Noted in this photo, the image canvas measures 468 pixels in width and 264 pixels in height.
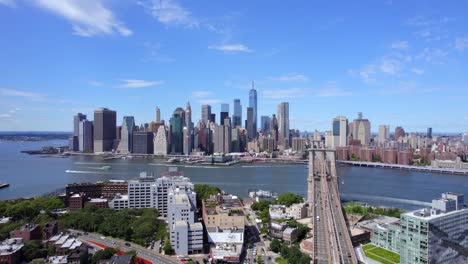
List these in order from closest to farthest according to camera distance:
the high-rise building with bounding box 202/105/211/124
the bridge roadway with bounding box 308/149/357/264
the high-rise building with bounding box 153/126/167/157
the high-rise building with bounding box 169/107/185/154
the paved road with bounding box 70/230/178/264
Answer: the bridge roadway with bounding box 308/149/357/264 < the paved road with bounding box 70/230/178/264 < the high-rise building with bounding box 153/126/167/157 < the high-rise building with bounding box 169/107/185/154 < the high-rise building with bounding box 202/105/211/124

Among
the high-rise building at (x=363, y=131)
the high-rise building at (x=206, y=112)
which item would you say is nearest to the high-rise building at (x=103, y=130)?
the high-rise building at (x=206, y=112)

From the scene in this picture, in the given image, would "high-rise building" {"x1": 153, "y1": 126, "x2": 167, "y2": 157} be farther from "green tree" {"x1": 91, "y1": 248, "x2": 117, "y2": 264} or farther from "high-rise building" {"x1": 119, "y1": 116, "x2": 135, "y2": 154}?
"green tree" {"x1": 91, "y1": 248, "x2": 117, "y2": 264}

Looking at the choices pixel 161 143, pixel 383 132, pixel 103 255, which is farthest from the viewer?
pixel 383 132

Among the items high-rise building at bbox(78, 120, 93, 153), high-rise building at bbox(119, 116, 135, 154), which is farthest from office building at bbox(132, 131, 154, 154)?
high-rise building at bbox(78, 120, 93, 153)

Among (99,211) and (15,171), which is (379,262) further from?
(15,171)

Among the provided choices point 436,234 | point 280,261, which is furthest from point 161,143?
point 436,234

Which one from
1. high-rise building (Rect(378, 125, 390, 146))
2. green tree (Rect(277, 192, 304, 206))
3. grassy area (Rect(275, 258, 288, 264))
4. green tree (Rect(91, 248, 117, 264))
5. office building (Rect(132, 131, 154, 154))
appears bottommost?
grassy area (Rect(275, 258, 288, 264))

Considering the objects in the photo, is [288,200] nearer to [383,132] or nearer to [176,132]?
[176,132]

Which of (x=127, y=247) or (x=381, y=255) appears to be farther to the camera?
(x=127, y=247)
